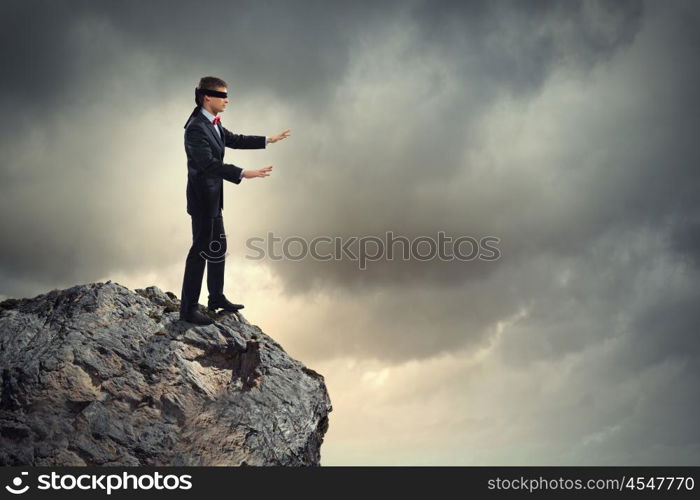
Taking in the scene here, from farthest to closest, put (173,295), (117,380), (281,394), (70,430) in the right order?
(173,295) → (281,394) → (117,380) → (70,430)

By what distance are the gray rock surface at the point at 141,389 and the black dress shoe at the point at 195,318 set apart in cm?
12

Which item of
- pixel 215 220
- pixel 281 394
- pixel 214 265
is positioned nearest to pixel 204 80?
pixel 215 220

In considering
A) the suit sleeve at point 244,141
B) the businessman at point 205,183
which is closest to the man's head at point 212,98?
the businessman at point 205,183

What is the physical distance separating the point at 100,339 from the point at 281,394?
13.8 feet

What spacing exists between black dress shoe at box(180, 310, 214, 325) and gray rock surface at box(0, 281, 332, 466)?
0.12 metres

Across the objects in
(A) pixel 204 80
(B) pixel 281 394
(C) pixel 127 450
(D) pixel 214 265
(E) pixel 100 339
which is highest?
(A) pixel 204 80

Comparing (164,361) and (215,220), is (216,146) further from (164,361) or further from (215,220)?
(164,361)

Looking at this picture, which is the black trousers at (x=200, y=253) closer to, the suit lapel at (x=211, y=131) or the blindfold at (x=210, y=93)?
the suit lapel at (x=211, y=131)

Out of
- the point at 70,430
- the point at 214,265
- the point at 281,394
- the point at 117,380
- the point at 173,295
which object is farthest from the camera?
the point at 173,295

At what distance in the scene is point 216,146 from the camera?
1496 cm

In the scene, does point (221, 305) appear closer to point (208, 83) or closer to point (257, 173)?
point (257, 173)

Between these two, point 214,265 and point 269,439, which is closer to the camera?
point 269,439

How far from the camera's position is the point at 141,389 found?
13008mm

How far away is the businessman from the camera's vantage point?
47.8 feet
